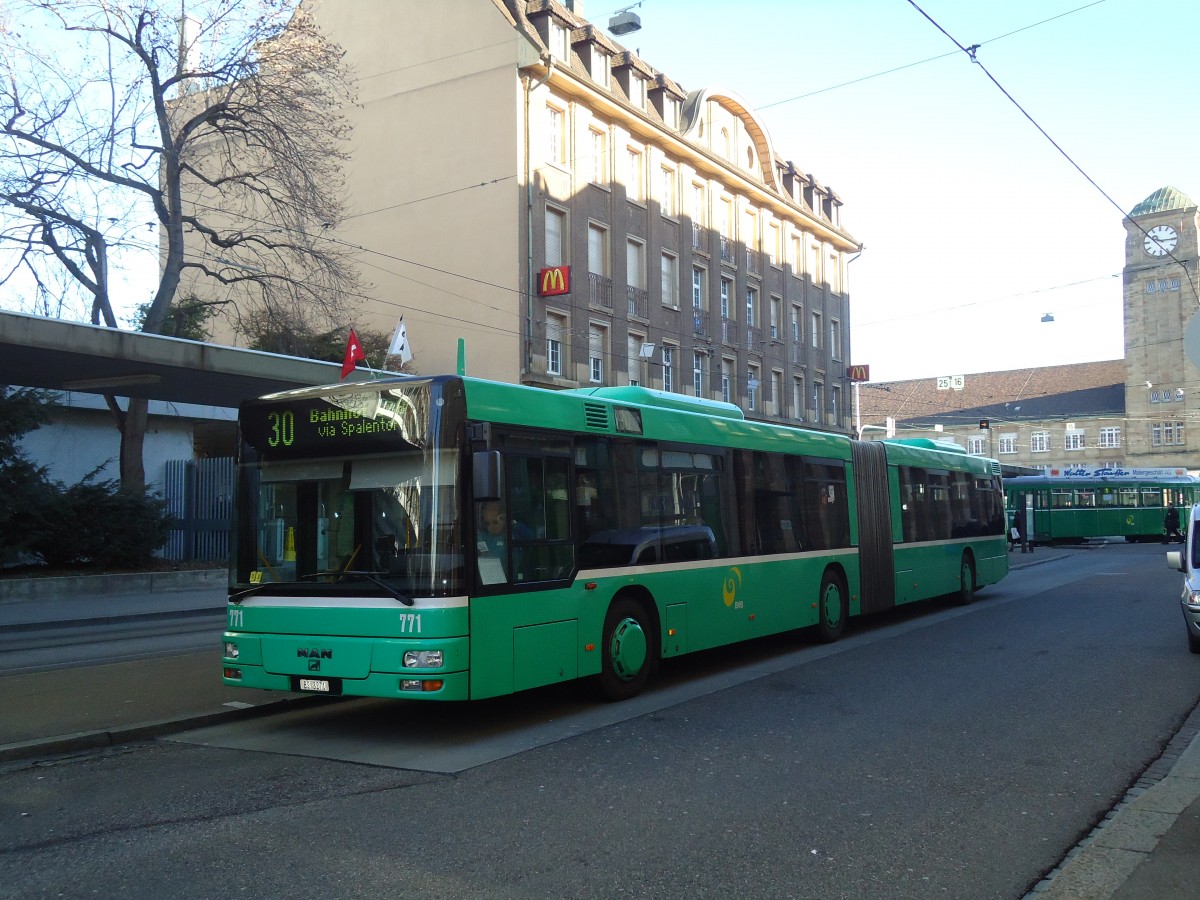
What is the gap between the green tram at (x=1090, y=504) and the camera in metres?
48.9

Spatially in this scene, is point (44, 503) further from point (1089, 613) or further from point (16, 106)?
point (1089, 613)

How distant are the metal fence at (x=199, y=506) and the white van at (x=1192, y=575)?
23119 mm

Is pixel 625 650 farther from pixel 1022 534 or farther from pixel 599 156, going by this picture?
pixel 1022 534

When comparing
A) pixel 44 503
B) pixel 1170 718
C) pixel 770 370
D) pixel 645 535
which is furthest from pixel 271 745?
pixel 770 370

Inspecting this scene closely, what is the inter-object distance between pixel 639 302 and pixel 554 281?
5819 mm

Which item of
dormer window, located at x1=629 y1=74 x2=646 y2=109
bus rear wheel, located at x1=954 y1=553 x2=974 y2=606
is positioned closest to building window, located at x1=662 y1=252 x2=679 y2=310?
dormer window, located at x1=629 y1=74 x2=646 y2=109

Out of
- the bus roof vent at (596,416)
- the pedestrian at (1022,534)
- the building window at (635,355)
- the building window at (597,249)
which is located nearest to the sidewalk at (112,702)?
the bus roof vent at (596,416)

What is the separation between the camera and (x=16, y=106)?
23.3 meters

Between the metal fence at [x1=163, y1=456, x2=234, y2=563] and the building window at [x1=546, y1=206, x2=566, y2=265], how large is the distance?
11.5 m

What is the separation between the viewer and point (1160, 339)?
8606 centimetres

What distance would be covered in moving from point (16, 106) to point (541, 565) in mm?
19856

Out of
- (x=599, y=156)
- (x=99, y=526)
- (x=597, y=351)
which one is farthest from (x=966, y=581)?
(x=599, y=156)

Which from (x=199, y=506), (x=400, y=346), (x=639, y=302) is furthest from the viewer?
(x=639, y=302)

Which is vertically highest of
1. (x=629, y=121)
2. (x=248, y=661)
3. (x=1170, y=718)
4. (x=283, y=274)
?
(x=629, y=121)
